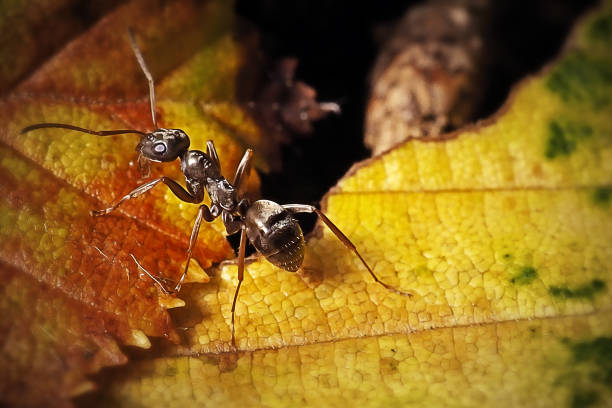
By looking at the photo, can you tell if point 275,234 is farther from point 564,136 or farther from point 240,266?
point 564,136

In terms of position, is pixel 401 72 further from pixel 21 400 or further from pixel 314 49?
pixel 21 400

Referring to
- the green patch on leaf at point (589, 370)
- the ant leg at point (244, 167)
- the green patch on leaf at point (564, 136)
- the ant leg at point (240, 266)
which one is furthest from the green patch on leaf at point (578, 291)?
the ant leg at point (244, 167)

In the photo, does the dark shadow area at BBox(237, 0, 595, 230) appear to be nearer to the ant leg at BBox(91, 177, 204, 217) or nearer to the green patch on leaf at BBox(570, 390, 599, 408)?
the ant leg at BBox(91, 177, 204, 217)

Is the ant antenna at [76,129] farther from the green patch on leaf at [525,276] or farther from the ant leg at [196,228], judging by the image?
the green patch on leaf at [525,276]

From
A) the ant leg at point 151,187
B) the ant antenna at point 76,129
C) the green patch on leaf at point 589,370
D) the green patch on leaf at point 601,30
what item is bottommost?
the green patch on leaf at point 589,370

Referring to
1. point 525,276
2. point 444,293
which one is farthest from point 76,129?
point 525,276

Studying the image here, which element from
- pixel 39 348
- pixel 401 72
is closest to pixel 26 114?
pixel 39 348

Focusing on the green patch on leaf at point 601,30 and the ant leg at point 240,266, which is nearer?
the ant leg at point 240,266
